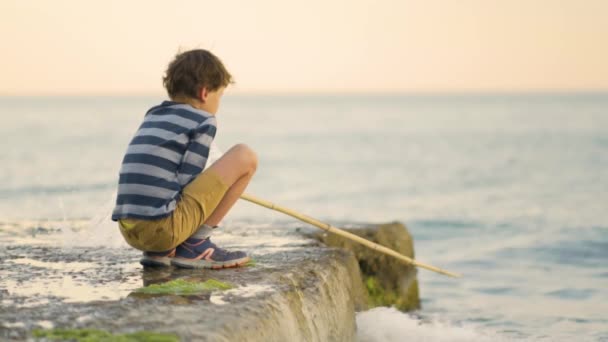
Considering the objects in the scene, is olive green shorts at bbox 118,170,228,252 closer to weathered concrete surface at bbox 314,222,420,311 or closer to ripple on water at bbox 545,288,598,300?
weathered concrete surface at bbox 314,222,420,311

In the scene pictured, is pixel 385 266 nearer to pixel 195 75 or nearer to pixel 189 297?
pixel 195 75

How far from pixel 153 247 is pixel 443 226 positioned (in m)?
10.5

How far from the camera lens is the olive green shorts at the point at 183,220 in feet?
15.5

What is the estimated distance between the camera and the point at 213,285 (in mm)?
4355

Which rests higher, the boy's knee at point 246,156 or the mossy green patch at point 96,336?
the boy's knee at point 246,156

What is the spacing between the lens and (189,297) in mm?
4117

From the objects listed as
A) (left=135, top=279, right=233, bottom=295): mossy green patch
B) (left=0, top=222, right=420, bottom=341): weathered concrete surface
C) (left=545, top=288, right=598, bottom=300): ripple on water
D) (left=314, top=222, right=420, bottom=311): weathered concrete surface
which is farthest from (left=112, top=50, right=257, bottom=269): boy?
(left=545, top=288, right=598, bottom=300): ripple on water

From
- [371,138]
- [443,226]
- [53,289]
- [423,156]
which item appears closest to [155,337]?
[53,289]

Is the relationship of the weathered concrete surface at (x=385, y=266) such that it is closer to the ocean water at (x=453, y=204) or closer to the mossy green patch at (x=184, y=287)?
the ocean water at (x=453, y=204)

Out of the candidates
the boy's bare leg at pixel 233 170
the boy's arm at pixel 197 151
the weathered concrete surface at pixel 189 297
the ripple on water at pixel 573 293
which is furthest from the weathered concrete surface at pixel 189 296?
the ripple on water at pixel 573 293

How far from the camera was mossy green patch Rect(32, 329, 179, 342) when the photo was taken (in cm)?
328

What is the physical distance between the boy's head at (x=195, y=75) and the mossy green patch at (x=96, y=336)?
1825 mm

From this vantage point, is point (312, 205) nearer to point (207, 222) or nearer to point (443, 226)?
point (443, 226)

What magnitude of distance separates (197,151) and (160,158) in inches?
8.7
